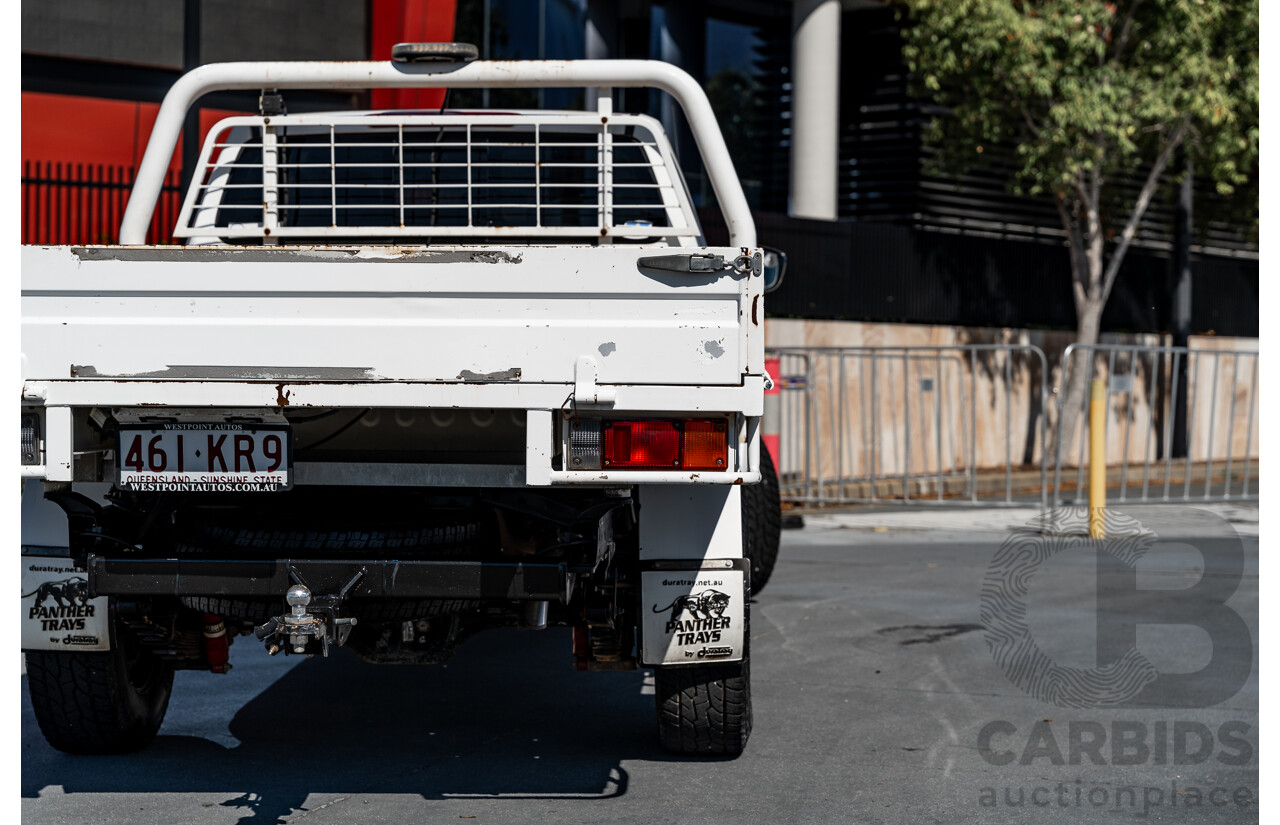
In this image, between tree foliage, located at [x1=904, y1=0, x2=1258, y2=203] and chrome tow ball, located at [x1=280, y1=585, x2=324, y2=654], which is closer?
chrome tow ball, located at [x1=280, y1=585, x2=324, y2=654]

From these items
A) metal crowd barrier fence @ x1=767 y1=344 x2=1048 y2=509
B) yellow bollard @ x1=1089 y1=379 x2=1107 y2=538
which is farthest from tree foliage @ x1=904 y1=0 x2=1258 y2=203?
yellow bollard @ x1=1089 y1=379 x2=1107 y2=538

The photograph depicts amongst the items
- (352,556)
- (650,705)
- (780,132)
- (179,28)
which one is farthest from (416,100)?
(352,556)

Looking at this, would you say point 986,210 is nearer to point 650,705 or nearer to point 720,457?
point 650,705

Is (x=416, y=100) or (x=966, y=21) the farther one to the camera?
(x=966, y=21)

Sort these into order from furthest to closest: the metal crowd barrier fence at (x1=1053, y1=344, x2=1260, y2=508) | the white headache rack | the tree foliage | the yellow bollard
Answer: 1. the tree foliage
2. the metal crowd barrier fence at (x1=1053, y1=344, x2=1260, y2=508)
3. the yellow bollard
4. the white headache rack

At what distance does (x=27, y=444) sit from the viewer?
4230 mm

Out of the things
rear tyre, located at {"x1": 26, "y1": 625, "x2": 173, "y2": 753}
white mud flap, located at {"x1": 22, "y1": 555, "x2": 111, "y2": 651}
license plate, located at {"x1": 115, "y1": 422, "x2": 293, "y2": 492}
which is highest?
license plate, located at {"x1": 115, "y1": 422, "x2": 293, "y2": 492}

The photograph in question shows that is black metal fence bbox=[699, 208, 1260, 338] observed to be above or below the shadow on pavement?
above

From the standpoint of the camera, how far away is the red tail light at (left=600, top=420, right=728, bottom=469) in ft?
13.8

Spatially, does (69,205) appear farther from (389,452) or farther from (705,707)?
(705,707)

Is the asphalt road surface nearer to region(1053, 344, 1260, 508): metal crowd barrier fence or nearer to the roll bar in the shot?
the roll bar

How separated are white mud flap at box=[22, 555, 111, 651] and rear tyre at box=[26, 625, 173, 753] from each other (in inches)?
3.6
